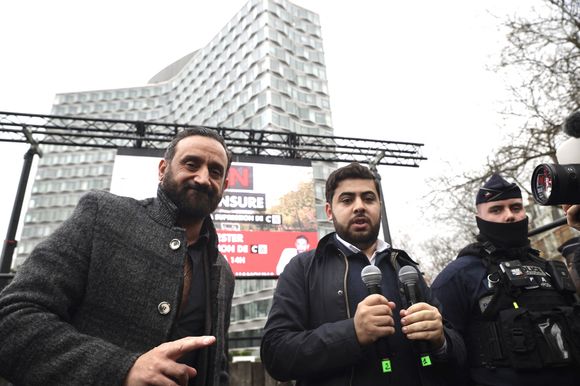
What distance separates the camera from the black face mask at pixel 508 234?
2484 mm

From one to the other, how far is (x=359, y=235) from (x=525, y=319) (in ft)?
3.63

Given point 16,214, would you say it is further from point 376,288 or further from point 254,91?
point 254,91

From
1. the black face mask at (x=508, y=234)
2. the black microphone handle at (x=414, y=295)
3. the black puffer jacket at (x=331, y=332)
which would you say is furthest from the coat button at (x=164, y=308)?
the black face mask at (x=508, y=234)

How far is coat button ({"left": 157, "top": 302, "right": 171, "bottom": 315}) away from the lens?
1.31m

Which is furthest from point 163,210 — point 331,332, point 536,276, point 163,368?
point 536,276

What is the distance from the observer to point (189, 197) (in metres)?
1.72

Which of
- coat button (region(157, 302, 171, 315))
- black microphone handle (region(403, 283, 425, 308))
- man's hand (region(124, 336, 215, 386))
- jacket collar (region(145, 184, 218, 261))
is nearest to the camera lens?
man's hand (region(124, 336, 215, 386))

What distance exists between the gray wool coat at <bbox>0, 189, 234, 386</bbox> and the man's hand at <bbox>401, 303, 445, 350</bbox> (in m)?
0.86

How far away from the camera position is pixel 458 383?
208 cm

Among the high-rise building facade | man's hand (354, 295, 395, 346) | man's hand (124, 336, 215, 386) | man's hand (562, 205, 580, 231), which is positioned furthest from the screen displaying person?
the high-rise building facade

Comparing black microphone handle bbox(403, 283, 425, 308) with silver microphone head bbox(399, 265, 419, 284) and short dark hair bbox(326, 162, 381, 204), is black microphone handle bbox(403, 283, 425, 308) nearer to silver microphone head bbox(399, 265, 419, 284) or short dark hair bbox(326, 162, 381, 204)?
silver microphone head bbox(399, 265, 419, 284)

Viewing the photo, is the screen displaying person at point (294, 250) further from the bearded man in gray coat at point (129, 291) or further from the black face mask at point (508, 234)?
the bearded man in gray coat at point (129, 291)

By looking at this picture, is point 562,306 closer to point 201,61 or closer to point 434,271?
point 434,271

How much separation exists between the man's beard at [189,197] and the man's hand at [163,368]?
0.75m
